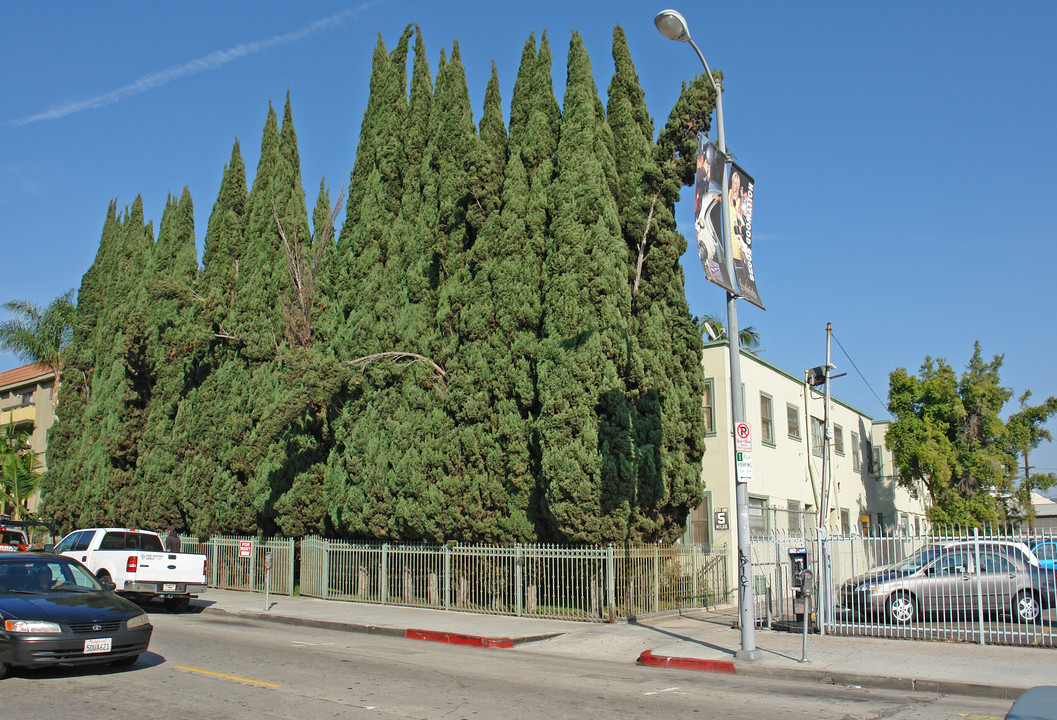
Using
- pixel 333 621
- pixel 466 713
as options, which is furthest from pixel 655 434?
pixel 466 713

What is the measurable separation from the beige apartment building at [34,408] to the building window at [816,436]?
42817 mm

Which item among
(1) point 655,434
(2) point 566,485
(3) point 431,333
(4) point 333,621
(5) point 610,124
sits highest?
(5) point 610,124

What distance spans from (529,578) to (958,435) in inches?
880

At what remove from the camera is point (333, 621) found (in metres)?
17.0

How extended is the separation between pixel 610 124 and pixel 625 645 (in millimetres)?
13086

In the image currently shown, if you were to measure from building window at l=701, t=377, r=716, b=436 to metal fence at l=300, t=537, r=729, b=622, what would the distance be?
3395 millimetres

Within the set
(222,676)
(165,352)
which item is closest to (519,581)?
(222,676)

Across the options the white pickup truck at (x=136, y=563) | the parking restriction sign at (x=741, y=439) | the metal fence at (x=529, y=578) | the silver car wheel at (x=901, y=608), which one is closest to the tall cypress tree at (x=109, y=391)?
the white pickup truck at (x=136, y=563)

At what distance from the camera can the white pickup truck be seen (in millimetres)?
17953

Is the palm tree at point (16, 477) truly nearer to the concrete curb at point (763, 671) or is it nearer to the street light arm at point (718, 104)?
the concrete curb at point (763, 671)

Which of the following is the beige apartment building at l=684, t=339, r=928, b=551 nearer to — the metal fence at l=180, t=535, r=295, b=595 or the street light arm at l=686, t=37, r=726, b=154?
the street light arm at l=686, t=37, r=726, b=154

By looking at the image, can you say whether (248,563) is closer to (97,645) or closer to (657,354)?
(657,354)

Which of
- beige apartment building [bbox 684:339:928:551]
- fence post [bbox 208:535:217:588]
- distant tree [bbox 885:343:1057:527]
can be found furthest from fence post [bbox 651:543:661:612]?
distant tree [bbox 885:343:1057:527]

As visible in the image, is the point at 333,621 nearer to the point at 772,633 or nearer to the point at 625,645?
the point at 625,645
